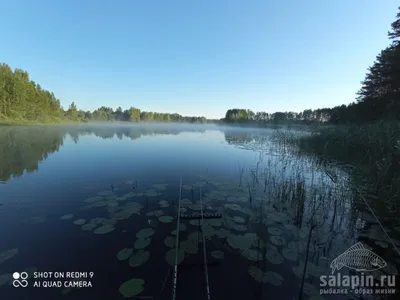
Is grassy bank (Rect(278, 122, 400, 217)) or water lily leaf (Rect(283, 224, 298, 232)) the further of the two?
grassy bank (Rect(278, 122, 400, 217))

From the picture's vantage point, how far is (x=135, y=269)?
9.85 ft

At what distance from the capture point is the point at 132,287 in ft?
8.61

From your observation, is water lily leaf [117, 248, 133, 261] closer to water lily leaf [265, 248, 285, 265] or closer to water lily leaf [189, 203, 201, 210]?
water lily leaf [189, 203, 201, 210]

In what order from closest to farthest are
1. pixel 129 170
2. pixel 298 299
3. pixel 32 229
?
1. pixel 298 299
2. pixel 32 229
3. pixel 129 170

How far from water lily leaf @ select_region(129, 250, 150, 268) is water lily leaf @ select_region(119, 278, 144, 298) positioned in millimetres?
328

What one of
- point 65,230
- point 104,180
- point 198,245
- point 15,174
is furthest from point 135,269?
point 15,174

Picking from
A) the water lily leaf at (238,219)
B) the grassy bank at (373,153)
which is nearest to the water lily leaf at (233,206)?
the water lily leaf at (238,219)

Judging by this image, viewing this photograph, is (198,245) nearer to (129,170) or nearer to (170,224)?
(170,224)

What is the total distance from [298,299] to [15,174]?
11.4 m

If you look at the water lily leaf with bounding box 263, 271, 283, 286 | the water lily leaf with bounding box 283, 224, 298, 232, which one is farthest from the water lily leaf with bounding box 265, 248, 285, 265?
the water lily leaf with bounding box 283, 224, 298, 232

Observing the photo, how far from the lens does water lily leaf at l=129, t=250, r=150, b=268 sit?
3.10 meters

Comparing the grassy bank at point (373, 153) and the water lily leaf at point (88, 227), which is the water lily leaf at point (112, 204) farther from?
the grassy bank at point (373, 153)

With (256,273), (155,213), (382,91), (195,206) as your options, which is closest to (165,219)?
(155,213)

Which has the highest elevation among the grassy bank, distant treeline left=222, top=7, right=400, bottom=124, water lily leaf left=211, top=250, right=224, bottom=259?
distant treeline left=222, top=7, right=400, bottom=124
